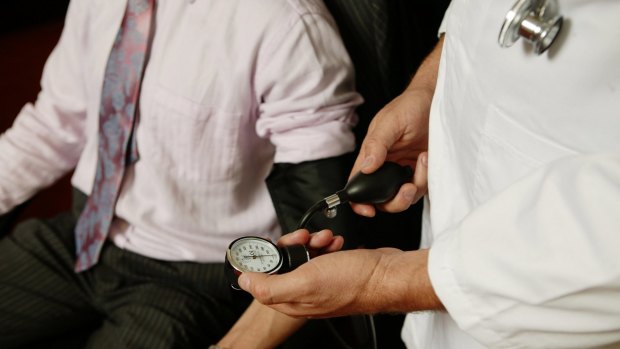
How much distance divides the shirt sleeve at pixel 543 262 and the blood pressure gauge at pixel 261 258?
207 mm

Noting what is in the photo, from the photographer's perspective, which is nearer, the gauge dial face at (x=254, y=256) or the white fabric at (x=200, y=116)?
the gauge dial face at (x=254, y=256)

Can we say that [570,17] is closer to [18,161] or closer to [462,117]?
[462,117]

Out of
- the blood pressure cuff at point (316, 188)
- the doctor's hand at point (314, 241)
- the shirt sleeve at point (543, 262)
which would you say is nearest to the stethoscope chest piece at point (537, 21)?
the shirt sleeve at point (543, 262)

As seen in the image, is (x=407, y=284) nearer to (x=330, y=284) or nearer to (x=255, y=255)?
(x=330, y=284)

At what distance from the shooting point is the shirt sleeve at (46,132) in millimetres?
1297

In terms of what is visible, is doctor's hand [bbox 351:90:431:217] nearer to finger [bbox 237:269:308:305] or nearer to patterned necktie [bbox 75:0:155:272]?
finger [bbox 237:269:308:305]

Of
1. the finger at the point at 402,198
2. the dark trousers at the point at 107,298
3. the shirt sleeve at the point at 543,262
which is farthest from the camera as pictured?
the dark trousers at the point at 107,298

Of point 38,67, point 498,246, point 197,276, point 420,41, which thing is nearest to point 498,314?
point 498,246

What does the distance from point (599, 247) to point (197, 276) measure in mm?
844

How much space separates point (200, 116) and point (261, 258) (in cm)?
38

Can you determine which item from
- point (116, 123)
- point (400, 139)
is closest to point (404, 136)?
point (400, 139)

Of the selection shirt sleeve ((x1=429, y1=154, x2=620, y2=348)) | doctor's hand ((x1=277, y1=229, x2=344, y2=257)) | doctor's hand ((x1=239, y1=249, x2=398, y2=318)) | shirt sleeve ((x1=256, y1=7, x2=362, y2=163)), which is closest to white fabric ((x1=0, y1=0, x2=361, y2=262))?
shirt sleeve ((x1=256, y1=7, x2=362, y2=163))

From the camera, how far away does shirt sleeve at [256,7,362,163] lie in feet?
3.33

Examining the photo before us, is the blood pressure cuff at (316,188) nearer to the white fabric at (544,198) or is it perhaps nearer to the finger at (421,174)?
the finger at (421,174)
